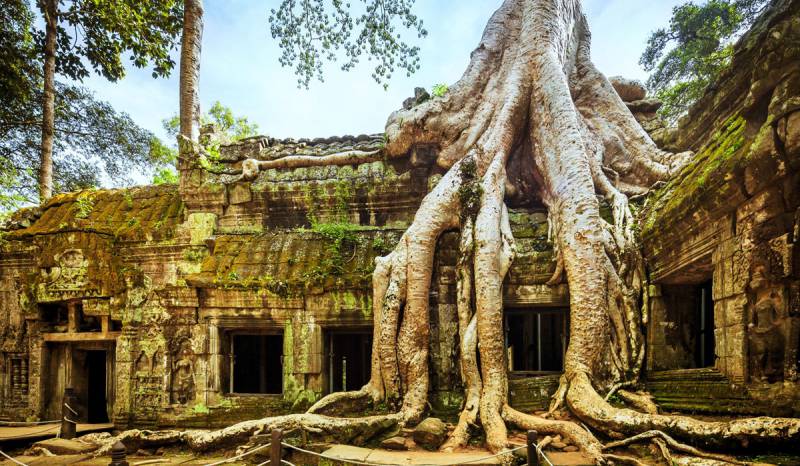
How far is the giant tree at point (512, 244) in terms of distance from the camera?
426cm

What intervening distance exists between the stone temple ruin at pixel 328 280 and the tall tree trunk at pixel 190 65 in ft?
8.82

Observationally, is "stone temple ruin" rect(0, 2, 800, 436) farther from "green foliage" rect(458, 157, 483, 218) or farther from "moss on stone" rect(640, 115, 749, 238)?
"green foliage" rect(458, 157, 483, 218)

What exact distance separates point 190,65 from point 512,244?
849 centimetres

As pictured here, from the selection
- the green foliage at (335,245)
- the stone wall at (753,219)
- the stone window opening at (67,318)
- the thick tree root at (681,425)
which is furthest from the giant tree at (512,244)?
the stone window opening at (67,318)

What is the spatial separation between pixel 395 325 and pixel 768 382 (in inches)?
128

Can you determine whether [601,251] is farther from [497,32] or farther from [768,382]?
[497,32]

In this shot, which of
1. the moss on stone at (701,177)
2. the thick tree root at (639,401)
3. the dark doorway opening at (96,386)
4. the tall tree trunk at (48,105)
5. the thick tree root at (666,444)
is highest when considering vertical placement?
the tall tree trunk at (48,105)

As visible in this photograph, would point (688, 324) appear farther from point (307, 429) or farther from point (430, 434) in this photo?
point (307, 429)

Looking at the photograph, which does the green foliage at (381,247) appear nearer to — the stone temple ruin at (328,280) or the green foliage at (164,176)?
the stone temple ruin at (328,280)

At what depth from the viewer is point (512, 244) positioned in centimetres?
524

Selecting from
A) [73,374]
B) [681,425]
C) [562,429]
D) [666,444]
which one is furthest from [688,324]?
[73,374]

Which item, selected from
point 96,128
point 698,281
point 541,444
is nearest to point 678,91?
point 698,281

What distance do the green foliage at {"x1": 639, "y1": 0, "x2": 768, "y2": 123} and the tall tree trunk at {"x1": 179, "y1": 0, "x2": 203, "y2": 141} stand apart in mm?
10374

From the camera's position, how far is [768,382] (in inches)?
124
